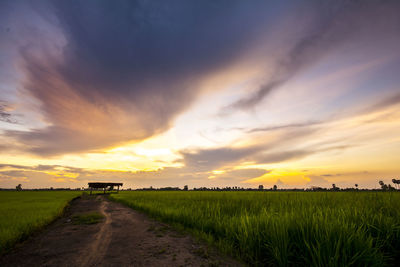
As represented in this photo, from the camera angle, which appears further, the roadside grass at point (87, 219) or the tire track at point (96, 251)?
the roadside grass at point (87, 219)

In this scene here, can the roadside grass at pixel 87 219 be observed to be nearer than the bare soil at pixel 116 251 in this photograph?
No

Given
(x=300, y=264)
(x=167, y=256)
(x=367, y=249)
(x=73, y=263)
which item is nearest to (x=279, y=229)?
(x=300, y=264)

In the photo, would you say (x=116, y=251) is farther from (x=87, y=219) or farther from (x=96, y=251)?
(x=87, y=219)

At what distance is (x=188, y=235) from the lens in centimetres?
645

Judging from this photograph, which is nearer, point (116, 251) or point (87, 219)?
point (116, 251)

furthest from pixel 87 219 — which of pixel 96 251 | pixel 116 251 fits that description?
pixel 116 251

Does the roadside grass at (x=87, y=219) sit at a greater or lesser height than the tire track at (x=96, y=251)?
greater

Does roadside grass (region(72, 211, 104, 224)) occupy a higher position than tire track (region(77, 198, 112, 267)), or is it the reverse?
roadside grass (region(72, 211, 104, 224))

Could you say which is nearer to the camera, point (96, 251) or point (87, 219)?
point (96, 251)

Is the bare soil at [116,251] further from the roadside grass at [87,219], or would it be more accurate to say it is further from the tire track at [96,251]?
the roadside grass at [87,219]

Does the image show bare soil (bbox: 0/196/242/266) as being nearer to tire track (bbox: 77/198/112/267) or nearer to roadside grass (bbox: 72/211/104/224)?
tire track (bbox: 77/198/112/267)

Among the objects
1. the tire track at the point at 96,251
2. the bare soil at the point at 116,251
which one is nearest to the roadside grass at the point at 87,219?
the bare soil at the point at 116,251

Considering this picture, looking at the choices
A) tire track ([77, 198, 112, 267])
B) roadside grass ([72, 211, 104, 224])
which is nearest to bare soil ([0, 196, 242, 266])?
tire track ([77, 198, 112, 267])

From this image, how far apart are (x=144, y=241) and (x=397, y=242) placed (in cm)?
655
